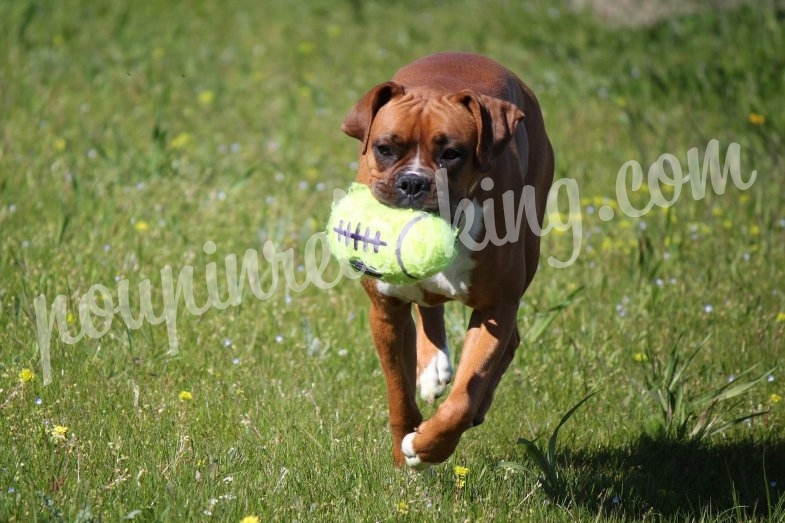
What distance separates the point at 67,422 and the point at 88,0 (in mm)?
6473

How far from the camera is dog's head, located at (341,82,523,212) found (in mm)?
4117

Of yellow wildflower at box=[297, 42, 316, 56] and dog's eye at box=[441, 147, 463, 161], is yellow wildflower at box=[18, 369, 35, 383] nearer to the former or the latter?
dog's eye at box=[441, 147, 463, 161]

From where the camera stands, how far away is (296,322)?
5.55 m

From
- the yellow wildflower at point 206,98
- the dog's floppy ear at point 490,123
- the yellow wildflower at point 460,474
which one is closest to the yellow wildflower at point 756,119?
the yellow wildflower at point 206,98

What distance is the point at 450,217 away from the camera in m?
4.14

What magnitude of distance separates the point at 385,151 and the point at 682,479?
180 centimetres

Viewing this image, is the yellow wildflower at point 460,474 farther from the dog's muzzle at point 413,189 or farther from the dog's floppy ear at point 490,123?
the dog's floppy ear at point 490,123

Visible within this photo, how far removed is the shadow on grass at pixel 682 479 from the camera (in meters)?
4.27

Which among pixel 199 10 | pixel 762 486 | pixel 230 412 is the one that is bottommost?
pixel 762 486

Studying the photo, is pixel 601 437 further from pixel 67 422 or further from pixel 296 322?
pixel 67 422

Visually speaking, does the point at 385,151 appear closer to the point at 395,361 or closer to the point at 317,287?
the point at 395,361

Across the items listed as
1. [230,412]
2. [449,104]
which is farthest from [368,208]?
[230,412]

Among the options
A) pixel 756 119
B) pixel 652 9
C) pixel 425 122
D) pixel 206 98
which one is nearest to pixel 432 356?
pixel 425 122

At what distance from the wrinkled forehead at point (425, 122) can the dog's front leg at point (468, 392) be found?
0.69 metres
